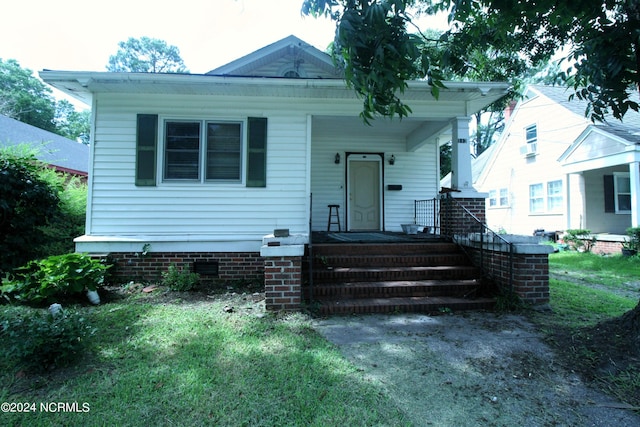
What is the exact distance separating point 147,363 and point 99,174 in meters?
4.29

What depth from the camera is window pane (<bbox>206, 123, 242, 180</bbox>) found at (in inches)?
234

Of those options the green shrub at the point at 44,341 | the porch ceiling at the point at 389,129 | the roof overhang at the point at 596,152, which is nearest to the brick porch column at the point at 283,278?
the green shrub at the point at 44,341

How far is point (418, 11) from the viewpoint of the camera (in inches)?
290

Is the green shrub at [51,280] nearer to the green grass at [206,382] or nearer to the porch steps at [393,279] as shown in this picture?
the green grass at [206,382]

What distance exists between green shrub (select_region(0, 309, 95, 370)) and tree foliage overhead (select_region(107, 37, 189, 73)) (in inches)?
1486

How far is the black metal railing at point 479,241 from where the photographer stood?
4508mm

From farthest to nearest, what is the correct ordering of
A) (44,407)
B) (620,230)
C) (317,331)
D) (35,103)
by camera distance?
(35,103)
(620,230)
(317,331)
(44,407)

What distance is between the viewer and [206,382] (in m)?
2.48

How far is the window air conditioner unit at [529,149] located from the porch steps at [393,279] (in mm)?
11189

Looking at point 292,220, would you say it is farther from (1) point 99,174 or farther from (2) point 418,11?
(2) point 418,11

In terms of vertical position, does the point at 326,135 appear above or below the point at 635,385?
above

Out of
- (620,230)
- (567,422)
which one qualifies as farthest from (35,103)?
(620,230)

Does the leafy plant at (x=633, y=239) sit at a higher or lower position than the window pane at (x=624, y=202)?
lower

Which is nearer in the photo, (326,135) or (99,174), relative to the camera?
(99,174)
